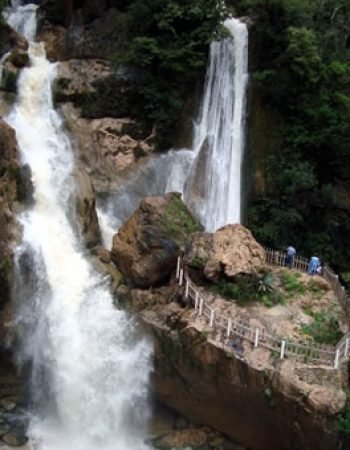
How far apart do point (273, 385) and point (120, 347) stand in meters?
5.02

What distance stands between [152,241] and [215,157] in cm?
764

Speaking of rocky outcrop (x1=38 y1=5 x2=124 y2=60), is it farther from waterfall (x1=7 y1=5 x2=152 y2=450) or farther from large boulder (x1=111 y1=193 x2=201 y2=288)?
waterfall (x1=7 y1=5 x2=152 y2=450)

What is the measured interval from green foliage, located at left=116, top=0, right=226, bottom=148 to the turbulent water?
91 cm

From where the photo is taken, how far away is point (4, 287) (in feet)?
53.4

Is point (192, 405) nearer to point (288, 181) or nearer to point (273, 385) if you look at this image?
point (273, 385)

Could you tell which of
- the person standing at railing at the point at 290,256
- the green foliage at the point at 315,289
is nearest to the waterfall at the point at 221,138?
the person standing at railing at the point at 290,256

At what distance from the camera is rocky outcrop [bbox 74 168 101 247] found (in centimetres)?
1916

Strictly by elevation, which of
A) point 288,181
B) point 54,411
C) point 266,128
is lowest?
point 54,411

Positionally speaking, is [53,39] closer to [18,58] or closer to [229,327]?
[18,58]

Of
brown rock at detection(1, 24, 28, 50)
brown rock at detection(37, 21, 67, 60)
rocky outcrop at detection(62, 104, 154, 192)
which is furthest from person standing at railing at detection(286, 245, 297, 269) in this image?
brown rock at detection(1, 24, 28, 50)

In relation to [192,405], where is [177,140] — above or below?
above

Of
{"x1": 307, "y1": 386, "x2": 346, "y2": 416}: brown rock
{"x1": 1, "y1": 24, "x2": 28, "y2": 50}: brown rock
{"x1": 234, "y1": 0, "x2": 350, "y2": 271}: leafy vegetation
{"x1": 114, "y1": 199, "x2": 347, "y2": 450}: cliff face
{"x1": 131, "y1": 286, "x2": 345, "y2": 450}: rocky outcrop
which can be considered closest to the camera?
{"x1": 307, "y1": 386, "x2": 346, "y2": 416}: brown rock

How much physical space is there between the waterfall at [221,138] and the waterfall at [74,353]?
7.16 meters

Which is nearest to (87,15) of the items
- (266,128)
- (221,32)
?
(221,32)
